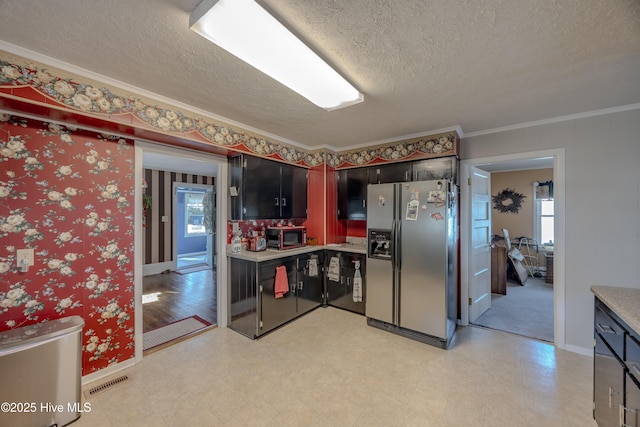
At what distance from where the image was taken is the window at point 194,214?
7.84 m

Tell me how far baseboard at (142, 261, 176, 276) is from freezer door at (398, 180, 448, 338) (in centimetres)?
545

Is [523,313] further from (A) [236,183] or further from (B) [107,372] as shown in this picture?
(B) [107,372]

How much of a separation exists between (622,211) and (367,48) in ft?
9.75

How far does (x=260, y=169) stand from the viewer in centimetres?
321

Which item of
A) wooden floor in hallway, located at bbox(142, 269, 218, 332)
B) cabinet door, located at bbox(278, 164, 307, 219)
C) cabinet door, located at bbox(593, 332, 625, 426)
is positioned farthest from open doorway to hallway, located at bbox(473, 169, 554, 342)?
wooden floor in hallway, located at bbox(142, 269, 218, 332)

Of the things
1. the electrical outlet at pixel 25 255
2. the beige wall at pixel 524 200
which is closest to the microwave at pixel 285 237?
the electrical outlet at pixel 25 255

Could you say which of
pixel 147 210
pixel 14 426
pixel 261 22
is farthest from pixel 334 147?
pixel 147 210

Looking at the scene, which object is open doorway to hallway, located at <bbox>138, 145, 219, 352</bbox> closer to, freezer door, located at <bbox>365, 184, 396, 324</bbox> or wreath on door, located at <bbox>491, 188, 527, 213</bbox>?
freezer door, located at <bbox>365, 184, 396, 324</bbox>

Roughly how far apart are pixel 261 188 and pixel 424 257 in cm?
215

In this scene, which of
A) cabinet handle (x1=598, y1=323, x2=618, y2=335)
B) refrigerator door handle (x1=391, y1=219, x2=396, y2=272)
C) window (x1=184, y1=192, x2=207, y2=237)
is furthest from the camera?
window (x1=184, y1=192, x2=207, y2=237)

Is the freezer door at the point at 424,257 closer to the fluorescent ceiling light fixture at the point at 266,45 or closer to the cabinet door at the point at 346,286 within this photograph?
the cabinet door at the point at 346,286

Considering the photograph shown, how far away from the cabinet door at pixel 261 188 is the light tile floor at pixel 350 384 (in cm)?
151

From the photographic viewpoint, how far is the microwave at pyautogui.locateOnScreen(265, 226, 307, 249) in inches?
131

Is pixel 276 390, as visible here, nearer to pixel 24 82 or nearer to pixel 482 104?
pixel 24 82
